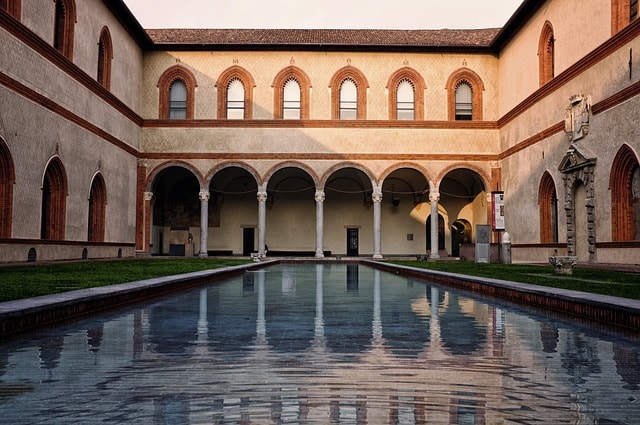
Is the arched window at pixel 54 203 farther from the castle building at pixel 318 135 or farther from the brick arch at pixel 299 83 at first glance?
the brick arch at pixel 299 83

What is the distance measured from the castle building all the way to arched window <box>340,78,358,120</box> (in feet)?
0.21

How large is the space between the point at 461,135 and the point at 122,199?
14.6 metres

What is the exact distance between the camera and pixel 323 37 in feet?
92.7

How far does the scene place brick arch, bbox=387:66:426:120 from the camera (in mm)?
27578

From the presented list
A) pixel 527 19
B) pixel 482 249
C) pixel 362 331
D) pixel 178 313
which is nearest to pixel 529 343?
pixel 362 331

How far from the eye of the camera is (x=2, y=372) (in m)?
3.53

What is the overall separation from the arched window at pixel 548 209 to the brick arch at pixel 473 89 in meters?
6.26

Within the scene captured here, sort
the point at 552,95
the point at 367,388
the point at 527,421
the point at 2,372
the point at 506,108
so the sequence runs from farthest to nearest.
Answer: the point at 506,108, the point at 552,95, the point at 2,372, the point at 367,388, the point at 527,421

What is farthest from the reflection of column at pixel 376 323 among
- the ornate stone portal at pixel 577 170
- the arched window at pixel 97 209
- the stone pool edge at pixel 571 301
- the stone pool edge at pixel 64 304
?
the arched window at pixel 97 209

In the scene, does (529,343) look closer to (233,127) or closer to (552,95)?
(552,95)

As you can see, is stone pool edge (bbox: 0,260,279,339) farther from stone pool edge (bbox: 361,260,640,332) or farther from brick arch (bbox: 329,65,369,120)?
brick arch (bbox: 329,65,369,120)

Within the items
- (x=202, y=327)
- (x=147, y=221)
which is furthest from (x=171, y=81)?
(x=202, y=327)

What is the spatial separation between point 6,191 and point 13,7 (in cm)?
466

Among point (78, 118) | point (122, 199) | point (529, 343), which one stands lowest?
point (529, 343)
